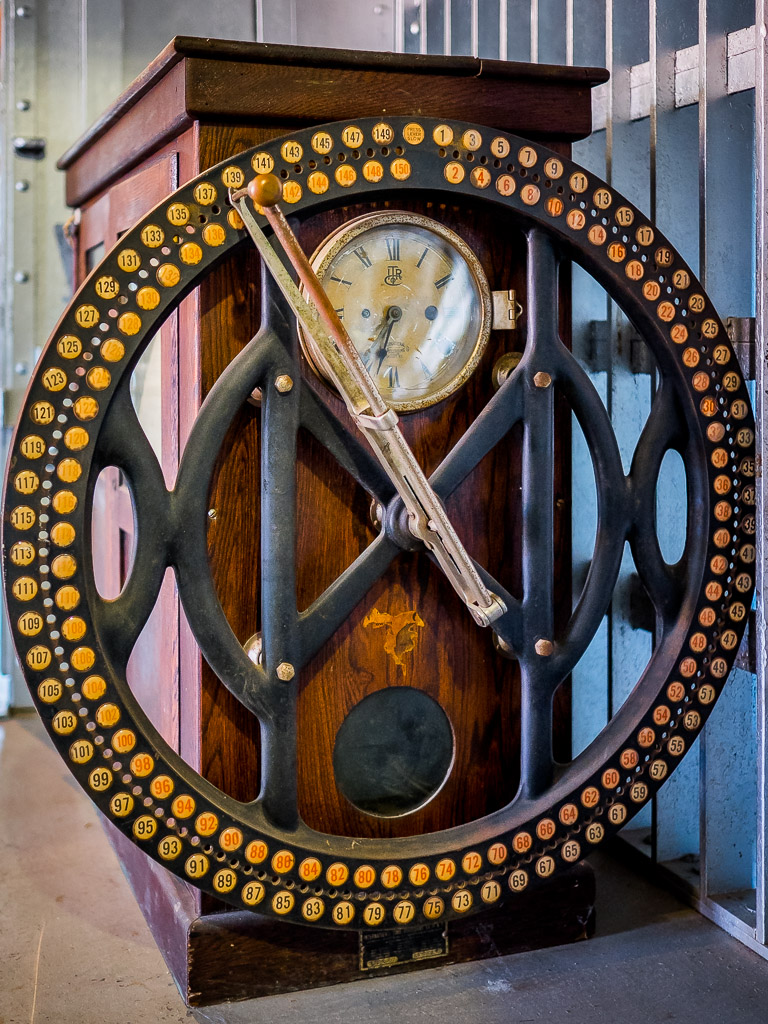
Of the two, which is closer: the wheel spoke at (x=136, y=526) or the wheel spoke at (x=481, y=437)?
the wheel spoke at (x=136, y=526)

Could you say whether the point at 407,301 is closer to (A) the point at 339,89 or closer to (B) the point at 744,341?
(A) the point at 339,89

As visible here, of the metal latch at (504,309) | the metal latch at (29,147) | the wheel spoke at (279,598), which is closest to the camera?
the wheel spoke at (279,598)

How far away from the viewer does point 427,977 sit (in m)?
1.70

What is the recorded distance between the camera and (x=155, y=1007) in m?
1.60

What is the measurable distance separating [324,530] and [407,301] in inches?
13.8

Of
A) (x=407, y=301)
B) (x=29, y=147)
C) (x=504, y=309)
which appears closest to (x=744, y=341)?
(x=504, y=309)

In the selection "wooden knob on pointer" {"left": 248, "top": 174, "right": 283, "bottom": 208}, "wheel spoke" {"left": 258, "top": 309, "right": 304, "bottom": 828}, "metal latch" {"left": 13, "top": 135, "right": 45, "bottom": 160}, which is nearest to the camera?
"wooden knob on pointer" {"left": 248, "top": 174, "right": 283, "bottom": 208}

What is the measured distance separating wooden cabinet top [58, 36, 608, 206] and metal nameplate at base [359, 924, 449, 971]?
3.89 ft

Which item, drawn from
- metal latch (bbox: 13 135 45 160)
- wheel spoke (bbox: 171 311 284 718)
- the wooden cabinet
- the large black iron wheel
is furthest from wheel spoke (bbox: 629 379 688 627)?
metal latch (bbox: 13 135 45 160)

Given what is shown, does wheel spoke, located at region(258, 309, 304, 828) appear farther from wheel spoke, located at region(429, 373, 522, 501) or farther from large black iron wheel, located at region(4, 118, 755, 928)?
wheel spoke, located at region(429, 373, 522, 501)

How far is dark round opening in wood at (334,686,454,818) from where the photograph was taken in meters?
1.70

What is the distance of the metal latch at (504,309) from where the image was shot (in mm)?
1691

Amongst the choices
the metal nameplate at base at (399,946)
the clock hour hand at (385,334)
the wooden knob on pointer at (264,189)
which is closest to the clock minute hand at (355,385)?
the wooden knob on pointer at (264,189)

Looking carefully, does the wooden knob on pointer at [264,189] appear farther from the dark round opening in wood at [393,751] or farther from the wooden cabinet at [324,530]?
the dark round opening in wood at [393,751]
